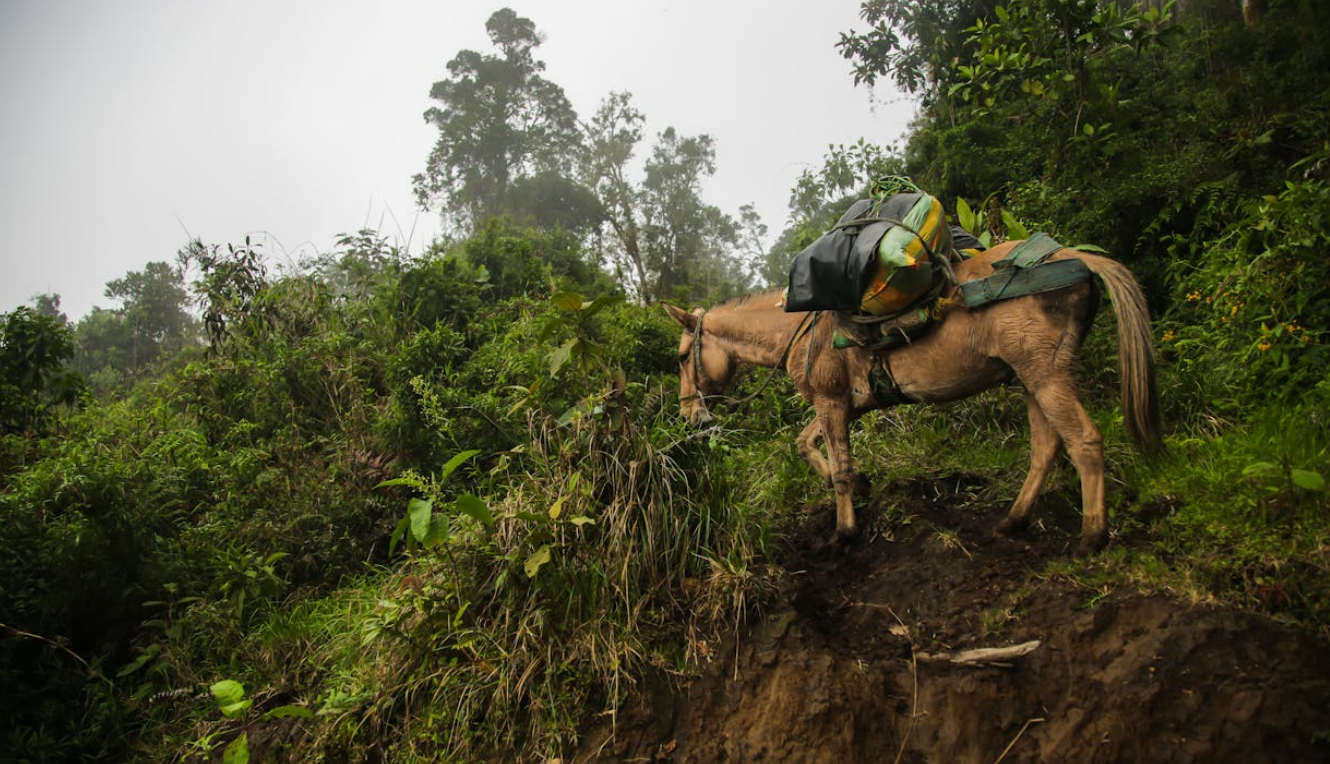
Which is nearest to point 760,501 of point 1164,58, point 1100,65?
point 1100,65

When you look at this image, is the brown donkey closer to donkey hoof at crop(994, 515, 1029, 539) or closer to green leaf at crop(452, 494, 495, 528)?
donkey hoof at crop(994, 515, 1029, 539)

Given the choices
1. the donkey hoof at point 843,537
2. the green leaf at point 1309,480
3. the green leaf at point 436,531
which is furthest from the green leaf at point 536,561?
the green leaf at point 1309,480

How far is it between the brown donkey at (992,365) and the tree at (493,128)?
24519 mm

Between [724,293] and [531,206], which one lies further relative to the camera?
[531,206]

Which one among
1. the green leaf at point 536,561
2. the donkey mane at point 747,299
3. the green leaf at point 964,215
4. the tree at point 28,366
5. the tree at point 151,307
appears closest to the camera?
the green leaf at point 536,561

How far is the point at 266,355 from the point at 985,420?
7.81m

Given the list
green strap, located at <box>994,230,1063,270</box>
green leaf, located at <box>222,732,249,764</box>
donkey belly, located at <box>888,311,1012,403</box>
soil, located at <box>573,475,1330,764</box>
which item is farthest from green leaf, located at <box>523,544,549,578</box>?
green strap, located at <box>994,230,1063,270</box>

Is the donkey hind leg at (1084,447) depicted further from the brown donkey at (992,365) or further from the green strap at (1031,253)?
the green strap at (1031,253)

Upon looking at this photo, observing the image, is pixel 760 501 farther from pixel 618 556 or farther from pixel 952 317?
pixel 952 317

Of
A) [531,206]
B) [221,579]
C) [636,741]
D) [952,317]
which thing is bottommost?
[636,741]

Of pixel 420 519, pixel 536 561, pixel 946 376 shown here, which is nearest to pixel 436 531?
pixel 420 519

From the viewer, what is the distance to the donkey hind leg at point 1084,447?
3.27m

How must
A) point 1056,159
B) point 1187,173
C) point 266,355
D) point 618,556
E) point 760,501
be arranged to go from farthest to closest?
point 266,355, point 1056,159, point 1187,173, point 760,501, point 618,556

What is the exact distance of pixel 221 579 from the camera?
5.04m
